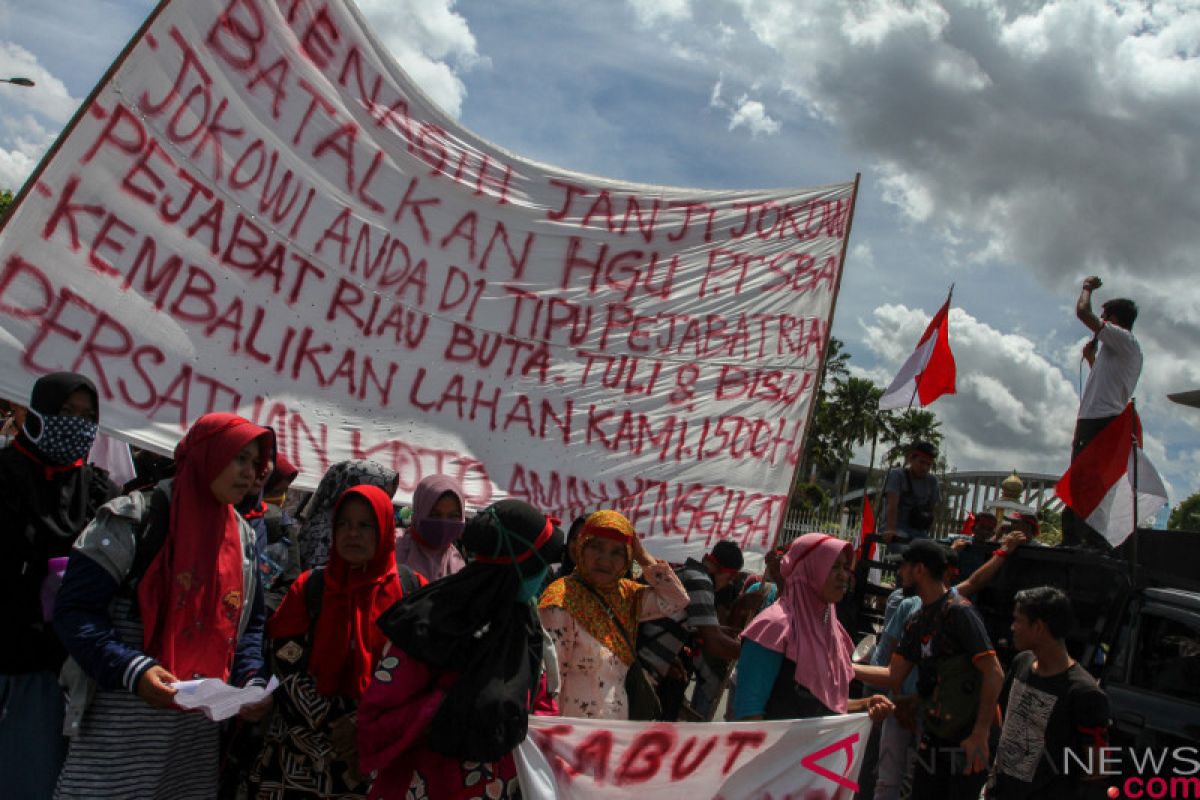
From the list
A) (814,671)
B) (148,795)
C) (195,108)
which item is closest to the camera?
(148,795)

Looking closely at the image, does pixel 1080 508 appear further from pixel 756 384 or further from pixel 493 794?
pixel 493 794

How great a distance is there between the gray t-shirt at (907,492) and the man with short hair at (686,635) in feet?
7.13

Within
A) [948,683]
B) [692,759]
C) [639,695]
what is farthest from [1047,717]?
[639,695]

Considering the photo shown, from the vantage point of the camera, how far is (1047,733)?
4.16m

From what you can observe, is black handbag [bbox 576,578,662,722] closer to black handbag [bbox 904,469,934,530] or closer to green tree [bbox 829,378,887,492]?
black handbag [bbox 904,469,934,530]

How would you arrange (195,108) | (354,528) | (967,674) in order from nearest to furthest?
(354,528) < (195,108) < (967,674)

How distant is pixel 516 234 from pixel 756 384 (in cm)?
160

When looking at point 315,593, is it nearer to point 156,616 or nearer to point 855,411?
point 156,616

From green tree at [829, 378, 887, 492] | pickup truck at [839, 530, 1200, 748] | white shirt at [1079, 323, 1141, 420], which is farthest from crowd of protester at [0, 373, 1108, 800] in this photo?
green tree at [829, 378, 887, 492]

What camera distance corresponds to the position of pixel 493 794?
2857 millimetres

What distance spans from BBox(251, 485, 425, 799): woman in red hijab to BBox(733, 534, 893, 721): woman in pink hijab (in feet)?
4.69

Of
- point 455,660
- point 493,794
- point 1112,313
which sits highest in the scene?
point 1112,313

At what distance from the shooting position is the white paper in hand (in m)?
2.49

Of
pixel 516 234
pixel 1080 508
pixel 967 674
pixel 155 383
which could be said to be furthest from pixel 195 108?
pixel 1080 508
